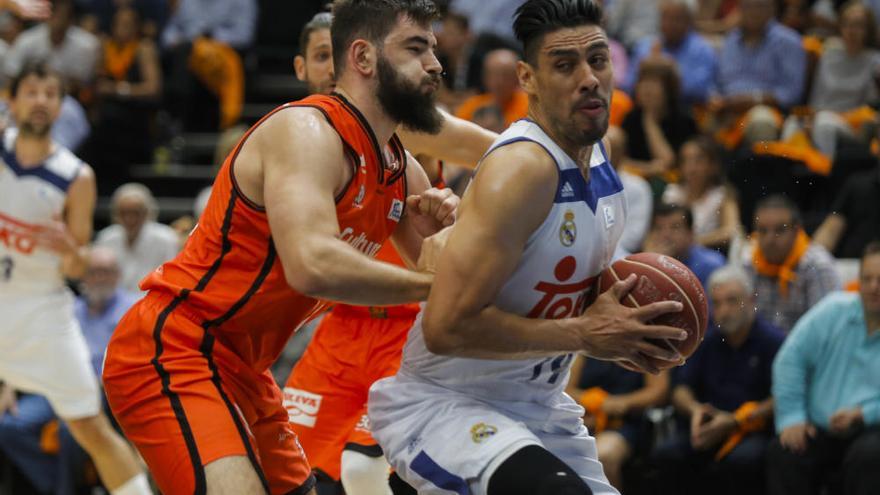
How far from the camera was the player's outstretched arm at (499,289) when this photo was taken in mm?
3643

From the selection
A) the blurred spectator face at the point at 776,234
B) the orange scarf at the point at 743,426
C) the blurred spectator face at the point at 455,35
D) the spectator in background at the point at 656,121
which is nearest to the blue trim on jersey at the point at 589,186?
the orange scarf at the point at 743,426

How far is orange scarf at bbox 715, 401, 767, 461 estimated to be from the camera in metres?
7.04

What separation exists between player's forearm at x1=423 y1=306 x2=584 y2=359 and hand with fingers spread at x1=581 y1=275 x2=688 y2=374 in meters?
0.06

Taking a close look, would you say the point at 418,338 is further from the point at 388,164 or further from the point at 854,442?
the point at 854,442

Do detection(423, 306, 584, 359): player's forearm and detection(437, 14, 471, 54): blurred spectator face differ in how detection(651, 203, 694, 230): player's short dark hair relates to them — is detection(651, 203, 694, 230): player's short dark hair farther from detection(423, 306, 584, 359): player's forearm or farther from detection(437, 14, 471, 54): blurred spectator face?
detection(423, 306, 584, 359): player's forearm

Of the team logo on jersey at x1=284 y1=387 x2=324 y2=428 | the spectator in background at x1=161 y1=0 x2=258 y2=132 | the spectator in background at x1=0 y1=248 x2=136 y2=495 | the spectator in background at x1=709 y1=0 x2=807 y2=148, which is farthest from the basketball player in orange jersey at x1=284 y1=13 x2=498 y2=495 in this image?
the spectator in background at x1=161 y1=0 x2=258 y2=132

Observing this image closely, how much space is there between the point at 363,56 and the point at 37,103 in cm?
383

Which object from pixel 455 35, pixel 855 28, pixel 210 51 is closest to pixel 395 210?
pixel 855 28

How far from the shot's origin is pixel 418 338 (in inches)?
163

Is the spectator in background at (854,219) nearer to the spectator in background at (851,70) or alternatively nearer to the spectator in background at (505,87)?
the spectator in background at (851,70)

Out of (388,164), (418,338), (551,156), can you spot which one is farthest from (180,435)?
(551,156)

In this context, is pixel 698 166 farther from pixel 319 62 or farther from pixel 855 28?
pixel 319 62

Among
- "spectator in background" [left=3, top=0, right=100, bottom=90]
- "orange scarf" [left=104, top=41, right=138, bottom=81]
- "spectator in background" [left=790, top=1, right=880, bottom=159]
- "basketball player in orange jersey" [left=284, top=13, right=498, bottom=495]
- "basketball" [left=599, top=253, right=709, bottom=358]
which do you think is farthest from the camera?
"orange scarf" [left=104, top=41, right=138, bottom=81]

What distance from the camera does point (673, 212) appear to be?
8109 millimetres
